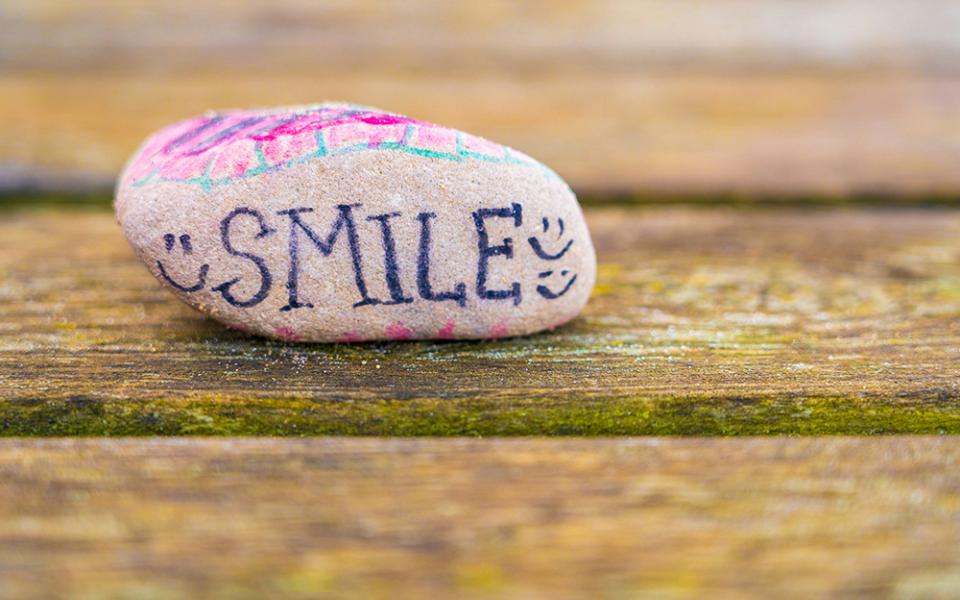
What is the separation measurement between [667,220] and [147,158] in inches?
25.5

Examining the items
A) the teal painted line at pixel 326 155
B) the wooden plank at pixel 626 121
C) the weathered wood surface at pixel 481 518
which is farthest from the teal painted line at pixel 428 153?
the wooden plank at pixel 626 121

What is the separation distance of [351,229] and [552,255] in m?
0.17

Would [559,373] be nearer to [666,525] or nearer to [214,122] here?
[666,525]

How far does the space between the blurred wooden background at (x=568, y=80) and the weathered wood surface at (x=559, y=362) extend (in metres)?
0.39

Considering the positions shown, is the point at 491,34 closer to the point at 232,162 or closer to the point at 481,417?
the point at 232,162

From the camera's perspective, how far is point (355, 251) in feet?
2.57

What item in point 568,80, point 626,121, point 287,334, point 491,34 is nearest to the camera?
point 287,334

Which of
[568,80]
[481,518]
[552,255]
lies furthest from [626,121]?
[481,518]

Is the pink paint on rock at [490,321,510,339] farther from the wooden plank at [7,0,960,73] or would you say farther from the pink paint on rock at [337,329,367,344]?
the wooden plank at [7,0,960,73]

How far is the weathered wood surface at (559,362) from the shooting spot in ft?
2.27

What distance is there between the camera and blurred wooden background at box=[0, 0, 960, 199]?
1.44 meters

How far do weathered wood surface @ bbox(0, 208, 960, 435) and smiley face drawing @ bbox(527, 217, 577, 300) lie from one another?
0.04 m

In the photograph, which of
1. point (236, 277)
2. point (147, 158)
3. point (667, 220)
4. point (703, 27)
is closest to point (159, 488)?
point (236, 277)

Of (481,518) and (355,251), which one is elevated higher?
(355,251)
